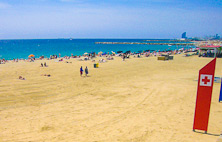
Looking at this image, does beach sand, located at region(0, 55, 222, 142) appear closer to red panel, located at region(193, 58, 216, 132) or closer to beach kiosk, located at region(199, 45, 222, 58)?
red panel, located at region(193, 58, 216, 132)

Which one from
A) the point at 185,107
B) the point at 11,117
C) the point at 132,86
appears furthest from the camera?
the point at 132,86

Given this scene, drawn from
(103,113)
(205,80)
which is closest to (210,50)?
(205,80)

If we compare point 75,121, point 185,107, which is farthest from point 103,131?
point 185,107

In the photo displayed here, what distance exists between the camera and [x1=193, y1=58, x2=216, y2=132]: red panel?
215 inches

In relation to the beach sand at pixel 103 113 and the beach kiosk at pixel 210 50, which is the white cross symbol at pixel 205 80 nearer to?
the beach sand at pixel 103 113

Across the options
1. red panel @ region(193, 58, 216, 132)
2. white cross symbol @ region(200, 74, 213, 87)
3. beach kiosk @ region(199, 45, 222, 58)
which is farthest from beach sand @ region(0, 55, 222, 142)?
beach kiosk @ region(199, 45, 222, 58)

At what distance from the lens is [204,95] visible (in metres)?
5.62

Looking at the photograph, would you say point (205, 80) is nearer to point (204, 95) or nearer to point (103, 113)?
point (204, 95)

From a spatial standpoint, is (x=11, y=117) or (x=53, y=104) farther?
(x=53, y=104)

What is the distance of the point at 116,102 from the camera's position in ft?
29.5

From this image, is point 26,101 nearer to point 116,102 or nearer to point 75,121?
point 75,121

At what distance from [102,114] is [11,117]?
12.4ft

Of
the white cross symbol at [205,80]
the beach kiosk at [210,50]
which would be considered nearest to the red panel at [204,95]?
the white cross symbol at [205,80]

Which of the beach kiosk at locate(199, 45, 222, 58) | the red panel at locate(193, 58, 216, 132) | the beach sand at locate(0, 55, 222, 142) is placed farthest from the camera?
the beach kiosk at locate(199, 45, 222, 58)
